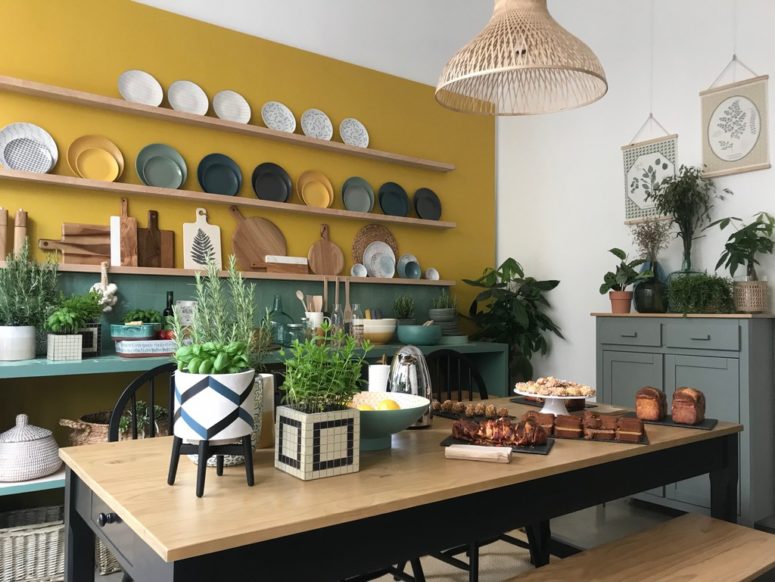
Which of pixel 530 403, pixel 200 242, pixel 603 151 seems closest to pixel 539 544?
pixel 530 403

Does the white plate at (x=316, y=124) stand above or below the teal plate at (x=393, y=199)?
above

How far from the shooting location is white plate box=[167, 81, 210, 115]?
3.53m

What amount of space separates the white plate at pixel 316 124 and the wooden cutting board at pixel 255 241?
66 cm

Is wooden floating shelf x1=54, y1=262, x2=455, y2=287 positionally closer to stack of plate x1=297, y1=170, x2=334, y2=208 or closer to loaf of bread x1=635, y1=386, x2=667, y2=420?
stack of plate x1=297, y1=170, x2=334, y2=208

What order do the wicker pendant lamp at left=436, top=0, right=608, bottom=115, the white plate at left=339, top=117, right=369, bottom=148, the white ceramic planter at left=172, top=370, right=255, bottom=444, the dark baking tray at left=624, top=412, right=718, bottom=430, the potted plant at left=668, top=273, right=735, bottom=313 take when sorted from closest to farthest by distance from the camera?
the white ceramic planter at left=172, top=370, right=255, bottom=444, the wicker pendant lamp at left=436, top=0, right=608, bottom=115, the dark baking tray at left=624, top=412, right=718, bottom=430, the potted plant at left=668, top=273, right=735, bottom=313, the white plate at left=339, top=117, right=369, bottom=148

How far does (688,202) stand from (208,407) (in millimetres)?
3202

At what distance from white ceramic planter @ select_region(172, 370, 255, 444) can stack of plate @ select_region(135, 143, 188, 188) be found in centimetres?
251

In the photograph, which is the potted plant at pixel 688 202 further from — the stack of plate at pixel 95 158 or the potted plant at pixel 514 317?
the stack of plate at pixel 95 158

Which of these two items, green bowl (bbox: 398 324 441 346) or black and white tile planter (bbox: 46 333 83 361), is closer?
black and white tile planter (bbox: 46 333 83 361)

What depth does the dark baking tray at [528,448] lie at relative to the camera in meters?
1.52

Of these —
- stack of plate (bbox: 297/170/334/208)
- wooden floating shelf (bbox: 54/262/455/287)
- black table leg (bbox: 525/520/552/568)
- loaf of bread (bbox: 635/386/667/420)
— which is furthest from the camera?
stack of plate (bbox: 297/170/334/208)

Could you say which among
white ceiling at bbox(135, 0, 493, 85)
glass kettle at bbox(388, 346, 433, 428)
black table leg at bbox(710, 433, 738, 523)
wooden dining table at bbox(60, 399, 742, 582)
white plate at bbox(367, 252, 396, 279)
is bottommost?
black table leg at bbox(710, 433, 738, 523)

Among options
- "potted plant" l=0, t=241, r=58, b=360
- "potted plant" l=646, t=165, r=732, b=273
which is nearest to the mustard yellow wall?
"potted plant" l=0, t=241, r=58, b=360

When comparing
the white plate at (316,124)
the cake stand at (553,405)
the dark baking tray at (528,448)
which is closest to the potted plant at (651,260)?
the cake stand at (553,405)
